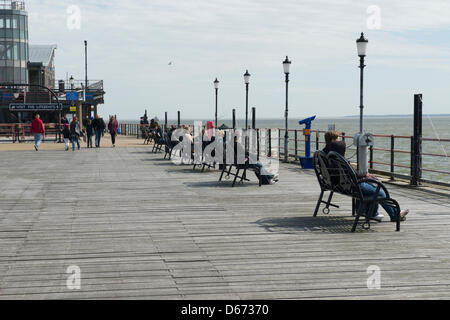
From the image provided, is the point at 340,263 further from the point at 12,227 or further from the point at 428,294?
the point at 12,227

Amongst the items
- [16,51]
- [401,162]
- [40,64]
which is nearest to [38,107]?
[401,162]

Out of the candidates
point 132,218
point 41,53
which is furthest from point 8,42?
point 132,218

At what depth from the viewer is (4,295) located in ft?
16.0

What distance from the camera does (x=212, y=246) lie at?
662 centimetres

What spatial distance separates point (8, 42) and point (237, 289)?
68295 mm

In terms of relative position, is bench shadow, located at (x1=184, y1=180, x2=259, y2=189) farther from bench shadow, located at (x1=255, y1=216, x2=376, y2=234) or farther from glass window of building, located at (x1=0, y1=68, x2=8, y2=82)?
glass window of building, located at (x1=0, y1=68, x2=8, y2=82)

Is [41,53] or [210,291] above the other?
[41,53]

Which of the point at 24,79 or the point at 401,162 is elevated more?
the point at 24,79

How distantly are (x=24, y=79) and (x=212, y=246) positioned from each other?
67.8 meters

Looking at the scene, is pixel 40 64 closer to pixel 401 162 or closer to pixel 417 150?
pixel 401 162

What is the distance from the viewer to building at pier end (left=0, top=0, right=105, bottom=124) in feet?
190

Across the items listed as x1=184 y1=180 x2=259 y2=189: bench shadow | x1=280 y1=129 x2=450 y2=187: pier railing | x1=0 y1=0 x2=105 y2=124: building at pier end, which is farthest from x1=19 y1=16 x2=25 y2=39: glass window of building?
x1=184 y1=180 x2=259 y2=189: bench shadow

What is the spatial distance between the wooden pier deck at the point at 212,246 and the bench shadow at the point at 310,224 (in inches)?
0.5

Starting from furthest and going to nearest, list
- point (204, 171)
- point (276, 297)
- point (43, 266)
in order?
1. point (204, 171)
2. point (43, 266)
3. point (276, 297)
